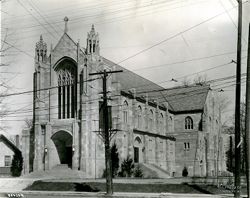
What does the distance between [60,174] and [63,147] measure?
6.23m

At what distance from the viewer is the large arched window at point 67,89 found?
173 ft

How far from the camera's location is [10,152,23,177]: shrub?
5459 cm

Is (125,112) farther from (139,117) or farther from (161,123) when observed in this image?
(161,123)

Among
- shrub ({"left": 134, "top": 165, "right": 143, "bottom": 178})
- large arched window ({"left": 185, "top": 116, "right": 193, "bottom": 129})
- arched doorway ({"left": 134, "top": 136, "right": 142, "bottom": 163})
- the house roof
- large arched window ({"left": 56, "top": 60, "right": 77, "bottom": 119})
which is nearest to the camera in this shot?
shrub ({"left": 134, "top": 165, "right": 143, "bottom": 178})

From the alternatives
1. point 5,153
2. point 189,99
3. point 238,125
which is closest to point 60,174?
point 5,153

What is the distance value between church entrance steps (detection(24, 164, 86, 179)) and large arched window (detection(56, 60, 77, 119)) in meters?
6.70

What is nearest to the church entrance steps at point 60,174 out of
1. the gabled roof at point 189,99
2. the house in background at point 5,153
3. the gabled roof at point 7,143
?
the house in background at point 5,153

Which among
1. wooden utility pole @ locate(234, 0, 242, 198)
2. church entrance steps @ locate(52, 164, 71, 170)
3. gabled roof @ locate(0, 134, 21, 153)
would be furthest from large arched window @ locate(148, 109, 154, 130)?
wooden utility pole @ locate(234, 0, 242, 198)

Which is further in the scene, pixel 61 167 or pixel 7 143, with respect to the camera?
pixel 7 143

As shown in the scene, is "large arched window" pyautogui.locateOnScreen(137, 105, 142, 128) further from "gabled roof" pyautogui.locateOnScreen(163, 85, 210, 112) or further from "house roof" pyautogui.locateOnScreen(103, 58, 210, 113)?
"gabled roof" pyautogui.locateOnScreen(163, 85, 210, 112)

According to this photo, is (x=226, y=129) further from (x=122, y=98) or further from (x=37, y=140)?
(x=37, y=140)

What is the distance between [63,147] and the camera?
179 ft

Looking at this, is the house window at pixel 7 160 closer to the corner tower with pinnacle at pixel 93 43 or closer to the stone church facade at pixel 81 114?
the stone church facade at pixel 81 114

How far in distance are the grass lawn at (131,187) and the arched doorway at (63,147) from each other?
17.0 m
